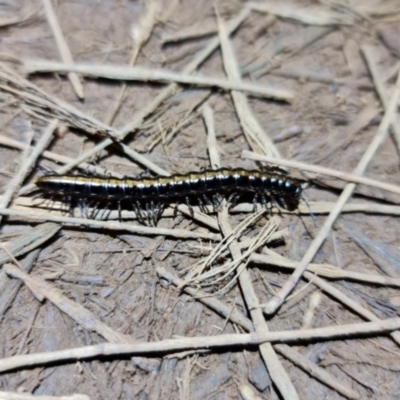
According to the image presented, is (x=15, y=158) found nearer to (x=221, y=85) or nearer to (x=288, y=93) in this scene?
(x=221, y=85)

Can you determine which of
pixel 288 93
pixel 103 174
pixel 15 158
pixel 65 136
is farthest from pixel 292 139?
pixel 15 158

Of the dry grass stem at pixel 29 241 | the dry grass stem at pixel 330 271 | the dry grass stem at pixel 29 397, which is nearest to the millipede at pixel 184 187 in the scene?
the dry grass stem at pixel 29 241

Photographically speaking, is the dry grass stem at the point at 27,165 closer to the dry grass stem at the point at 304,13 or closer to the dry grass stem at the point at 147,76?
the dry grass stem at the point at 147,76

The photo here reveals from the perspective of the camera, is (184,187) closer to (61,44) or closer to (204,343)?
(204,343)

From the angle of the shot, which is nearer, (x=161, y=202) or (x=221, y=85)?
(x=161, y=202)

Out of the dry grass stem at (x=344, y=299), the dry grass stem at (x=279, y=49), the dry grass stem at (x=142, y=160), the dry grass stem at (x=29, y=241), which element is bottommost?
→ the dry grass stem at (x=344, y=299)

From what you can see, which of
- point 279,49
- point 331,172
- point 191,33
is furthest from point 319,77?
point 191,33
